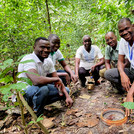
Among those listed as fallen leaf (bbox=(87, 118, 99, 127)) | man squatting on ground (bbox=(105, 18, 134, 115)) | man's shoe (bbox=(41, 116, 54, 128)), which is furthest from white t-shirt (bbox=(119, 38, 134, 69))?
man's shoe (bbox=(41, 116, 54, 128))

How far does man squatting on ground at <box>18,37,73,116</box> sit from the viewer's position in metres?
2.22

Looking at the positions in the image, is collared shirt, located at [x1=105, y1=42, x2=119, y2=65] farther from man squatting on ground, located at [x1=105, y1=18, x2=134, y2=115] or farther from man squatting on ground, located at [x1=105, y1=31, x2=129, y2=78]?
man squatting on ground, located at [x1=105, y1=18, x2=134, y2=115]

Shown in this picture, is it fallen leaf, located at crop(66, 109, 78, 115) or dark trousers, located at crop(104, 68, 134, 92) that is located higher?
dark trousers, located at crop(104, 68, 134, 92)

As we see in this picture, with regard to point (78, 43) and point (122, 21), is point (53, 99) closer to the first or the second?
point (122, 21)

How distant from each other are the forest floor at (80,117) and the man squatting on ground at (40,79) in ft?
0.90

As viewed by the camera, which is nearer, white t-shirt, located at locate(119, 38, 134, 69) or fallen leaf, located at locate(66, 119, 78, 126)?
fallen leaf, located at locate(66, 119, 78, 126)

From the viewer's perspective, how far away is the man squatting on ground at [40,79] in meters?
2.22

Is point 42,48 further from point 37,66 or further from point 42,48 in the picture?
point 37,66

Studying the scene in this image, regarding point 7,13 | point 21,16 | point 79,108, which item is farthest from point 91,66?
point 7,13

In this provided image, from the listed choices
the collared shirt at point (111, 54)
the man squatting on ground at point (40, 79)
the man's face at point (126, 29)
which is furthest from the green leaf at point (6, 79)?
the collared shirt at point (111, 54)

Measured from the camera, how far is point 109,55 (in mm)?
3611

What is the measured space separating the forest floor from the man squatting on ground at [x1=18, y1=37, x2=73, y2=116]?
274 mm

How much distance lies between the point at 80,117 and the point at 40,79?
1.05 meters

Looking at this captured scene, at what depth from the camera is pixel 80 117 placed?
2.36 metres
